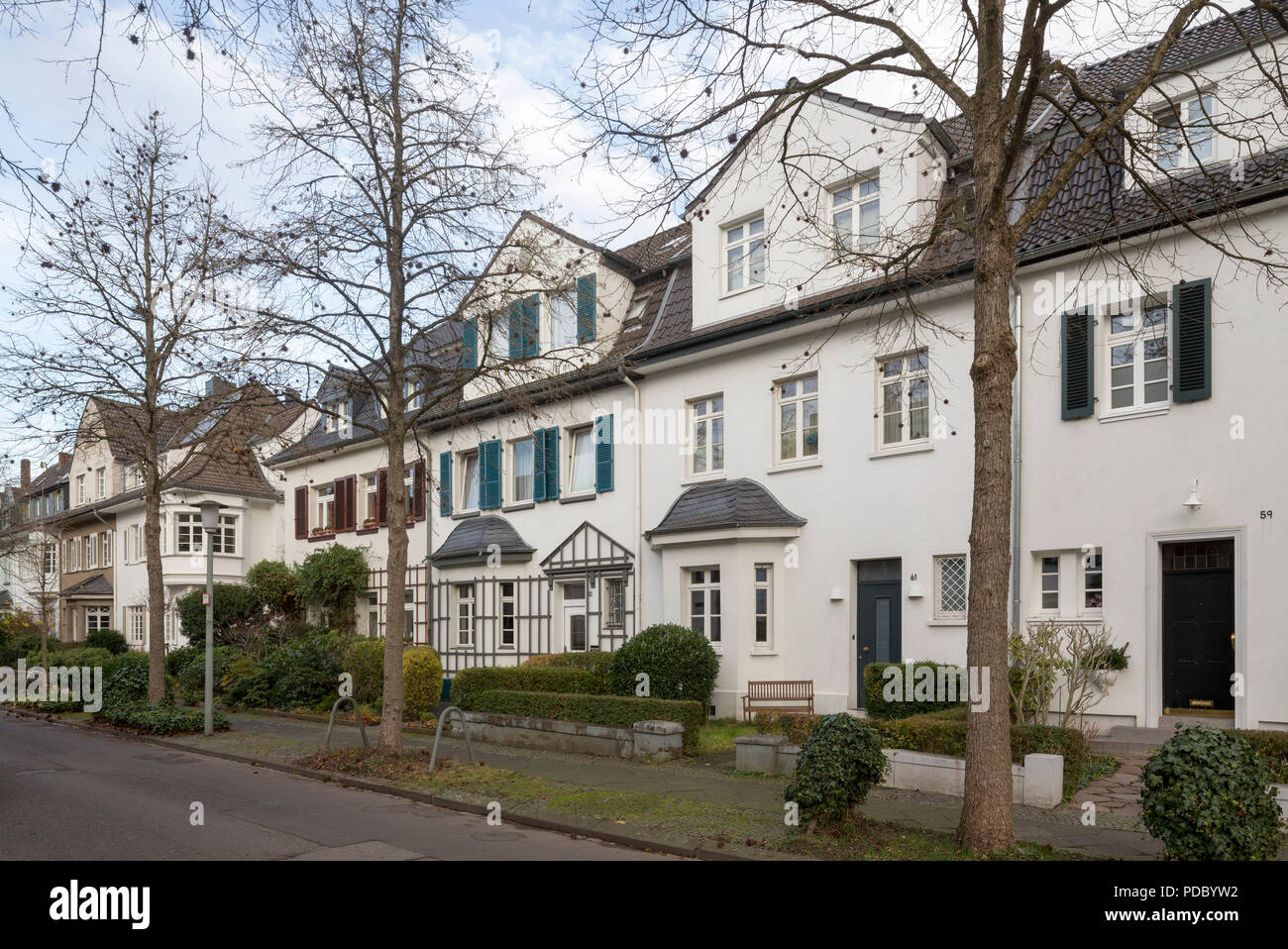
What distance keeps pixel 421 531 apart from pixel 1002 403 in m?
20.7

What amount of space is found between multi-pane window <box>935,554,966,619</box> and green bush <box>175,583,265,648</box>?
21394 millimetres

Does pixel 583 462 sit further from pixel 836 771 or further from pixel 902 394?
pixel 836 771

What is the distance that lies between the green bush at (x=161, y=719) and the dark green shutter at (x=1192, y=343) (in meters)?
16.7

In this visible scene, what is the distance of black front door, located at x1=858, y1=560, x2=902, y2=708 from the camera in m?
16.7

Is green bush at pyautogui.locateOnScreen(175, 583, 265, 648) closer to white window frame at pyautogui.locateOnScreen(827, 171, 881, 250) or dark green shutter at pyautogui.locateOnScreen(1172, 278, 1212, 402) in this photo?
white window frame at pyautogui.locateOnScreen(827, 171, 881, 250)

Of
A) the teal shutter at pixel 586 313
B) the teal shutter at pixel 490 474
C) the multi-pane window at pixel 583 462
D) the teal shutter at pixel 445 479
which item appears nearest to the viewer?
the teal shutter at pixel 586 313

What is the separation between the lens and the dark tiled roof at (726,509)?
18.1 m

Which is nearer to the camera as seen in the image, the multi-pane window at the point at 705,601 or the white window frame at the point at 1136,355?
the white window frame at the point at 1136,355

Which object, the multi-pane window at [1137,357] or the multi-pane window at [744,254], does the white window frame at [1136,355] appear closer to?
the multi-pane window at [1137,357]

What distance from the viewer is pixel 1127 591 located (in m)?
13.8

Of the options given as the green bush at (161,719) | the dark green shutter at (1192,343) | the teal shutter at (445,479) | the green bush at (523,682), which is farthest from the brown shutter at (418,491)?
the dark green shutter at (1192,343)

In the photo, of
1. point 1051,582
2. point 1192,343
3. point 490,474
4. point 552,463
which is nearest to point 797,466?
point 1051,582

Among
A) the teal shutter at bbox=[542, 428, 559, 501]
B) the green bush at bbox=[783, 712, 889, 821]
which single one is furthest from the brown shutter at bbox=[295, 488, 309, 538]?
the green bush at bbox=[783, 712, 889, 821]

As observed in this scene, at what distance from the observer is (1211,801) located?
23.2ft
